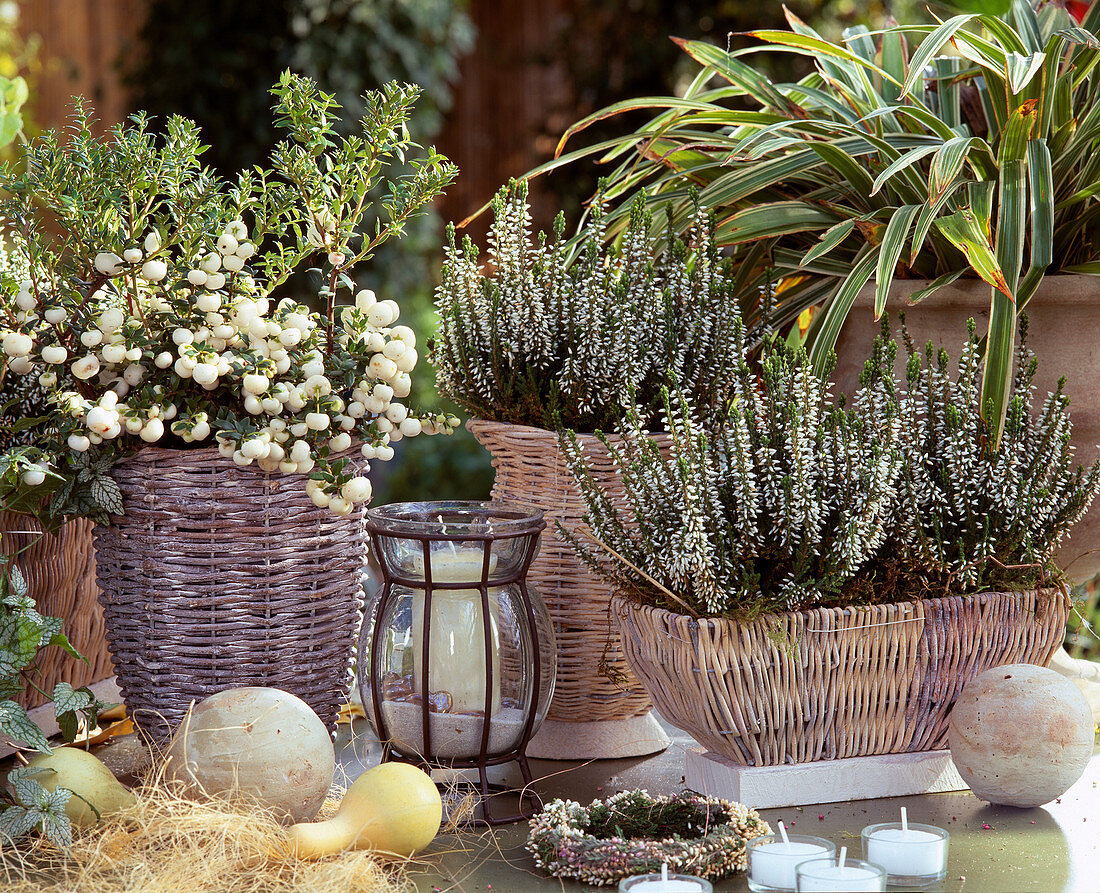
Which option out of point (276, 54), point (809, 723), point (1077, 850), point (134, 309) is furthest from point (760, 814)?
point (276, 54)

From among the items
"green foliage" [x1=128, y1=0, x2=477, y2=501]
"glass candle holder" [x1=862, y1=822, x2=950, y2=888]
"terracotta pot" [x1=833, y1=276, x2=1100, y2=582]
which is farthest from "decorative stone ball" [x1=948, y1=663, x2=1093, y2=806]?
"green foliage" [x1=128, y1=0, x2=477, y2=501]

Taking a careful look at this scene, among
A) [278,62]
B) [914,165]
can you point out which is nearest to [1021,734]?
[914,165]

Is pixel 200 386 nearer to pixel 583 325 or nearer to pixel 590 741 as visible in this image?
pixel 583 325

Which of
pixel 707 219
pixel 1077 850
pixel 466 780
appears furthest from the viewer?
pixel 707 219

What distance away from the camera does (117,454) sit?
1.02 m

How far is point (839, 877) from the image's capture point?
780 millimetres

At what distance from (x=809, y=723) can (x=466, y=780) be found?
0.32m

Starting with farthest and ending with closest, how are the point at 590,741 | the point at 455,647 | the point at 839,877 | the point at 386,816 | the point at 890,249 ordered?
the point at 590,741 → the point at 890,249 → the point at 455,647 → the point at 386,816 → the point at 839,877

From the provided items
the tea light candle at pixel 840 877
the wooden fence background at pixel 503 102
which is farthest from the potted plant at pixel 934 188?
the wooden fence background at pixel 503 102

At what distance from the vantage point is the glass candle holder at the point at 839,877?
78cm

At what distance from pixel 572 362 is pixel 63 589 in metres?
0.60

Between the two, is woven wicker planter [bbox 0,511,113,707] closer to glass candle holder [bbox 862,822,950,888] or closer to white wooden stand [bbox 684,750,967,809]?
white wooden stand [bbox 684,750,967,809]

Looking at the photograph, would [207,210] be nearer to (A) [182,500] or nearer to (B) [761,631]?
(A) [182,500]

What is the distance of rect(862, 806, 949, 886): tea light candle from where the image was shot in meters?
0.86
